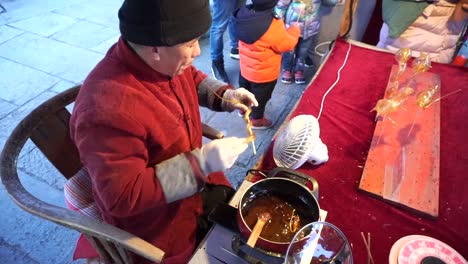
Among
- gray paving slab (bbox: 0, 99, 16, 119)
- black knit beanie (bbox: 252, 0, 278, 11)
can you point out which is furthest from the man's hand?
gray paving slab (bbox: 0, 99, 16, 119)

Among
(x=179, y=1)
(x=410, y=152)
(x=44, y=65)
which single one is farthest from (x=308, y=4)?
(x=44, y=65)

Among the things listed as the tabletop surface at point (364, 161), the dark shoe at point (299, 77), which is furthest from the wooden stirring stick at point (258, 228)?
the dark shoe at point (299, 77)

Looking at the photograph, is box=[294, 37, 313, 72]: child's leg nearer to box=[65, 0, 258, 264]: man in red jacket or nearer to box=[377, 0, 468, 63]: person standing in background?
box=[377, 0, 468, 63]: person standing in background

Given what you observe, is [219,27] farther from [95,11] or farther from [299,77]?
[95,11]

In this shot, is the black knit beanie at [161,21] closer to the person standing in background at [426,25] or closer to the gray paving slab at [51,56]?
the person standing in background at [426,25]

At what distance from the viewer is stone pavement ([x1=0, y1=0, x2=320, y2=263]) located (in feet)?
5.47

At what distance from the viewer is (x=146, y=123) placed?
770mm

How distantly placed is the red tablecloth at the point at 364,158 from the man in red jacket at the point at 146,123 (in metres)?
0.36

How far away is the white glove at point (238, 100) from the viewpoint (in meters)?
1.12

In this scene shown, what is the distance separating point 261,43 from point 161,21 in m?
1.35

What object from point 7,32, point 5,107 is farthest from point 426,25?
point 7,32

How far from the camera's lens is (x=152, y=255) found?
2.42ft

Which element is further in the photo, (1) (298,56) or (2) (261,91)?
(1) (298,56)

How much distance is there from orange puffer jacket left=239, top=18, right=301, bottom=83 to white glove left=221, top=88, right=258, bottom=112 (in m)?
0.89
